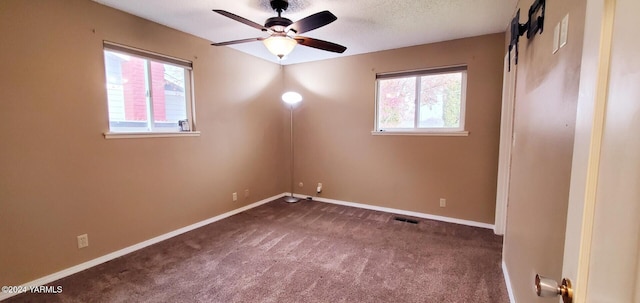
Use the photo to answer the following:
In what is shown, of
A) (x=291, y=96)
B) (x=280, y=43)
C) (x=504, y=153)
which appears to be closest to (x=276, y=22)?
(x=280, y=43)

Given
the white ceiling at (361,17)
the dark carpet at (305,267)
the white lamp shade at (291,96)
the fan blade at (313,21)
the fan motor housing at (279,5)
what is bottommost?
the dark carpet at (305,267)

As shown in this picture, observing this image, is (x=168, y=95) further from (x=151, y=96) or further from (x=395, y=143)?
(x=395, y=143)

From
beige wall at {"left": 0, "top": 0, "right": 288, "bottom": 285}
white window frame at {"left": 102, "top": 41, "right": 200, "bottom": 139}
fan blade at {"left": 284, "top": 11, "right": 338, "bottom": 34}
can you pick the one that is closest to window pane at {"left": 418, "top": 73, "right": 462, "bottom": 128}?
fan blade at {"left": 284, "top": 11, "right": 338, "bottom": 34}

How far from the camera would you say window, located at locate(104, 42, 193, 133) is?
2.67 metres

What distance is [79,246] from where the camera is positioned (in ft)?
7.95

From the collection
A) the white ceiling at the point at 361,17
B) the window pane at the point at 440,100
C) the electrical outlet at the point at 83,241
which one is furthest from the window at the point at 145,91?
the window pane at the point at 440,100

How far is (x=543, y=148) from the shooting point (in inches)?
53.4

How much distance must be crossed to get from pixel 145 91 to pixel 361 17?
2422 millimetres

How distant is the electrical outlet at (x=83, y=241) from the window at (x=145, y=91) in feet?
3.22

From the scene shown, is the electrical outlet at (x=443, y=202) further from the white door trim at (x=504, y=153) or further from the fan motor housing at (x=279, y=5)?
the fan motor housing at (x=279, y=5)

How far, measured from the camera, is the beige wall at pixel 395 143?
10.9ft

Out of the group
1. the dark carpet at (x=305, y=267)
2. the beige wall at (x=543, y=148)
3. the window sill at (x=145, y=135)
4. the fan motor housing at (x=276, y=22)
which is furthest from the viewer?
the window sill at (x=145, y=135)

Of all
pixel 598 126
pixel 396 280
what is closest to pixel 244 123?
pixel 396 280

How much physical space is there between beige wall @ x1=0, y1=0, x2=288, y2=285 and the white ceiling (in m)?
0.32
